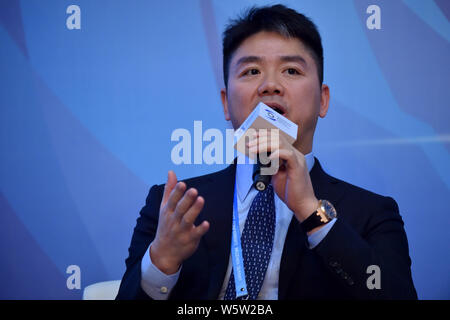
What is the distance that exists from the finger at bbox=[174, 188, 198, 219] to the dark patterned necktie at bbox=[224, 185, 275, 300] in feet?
1.27

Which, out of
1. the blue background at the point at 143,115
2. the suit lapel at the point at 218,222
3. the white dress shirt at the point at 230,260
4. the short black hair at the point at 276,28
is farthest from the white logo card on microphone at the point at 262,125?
the blue background at the point at 143,115

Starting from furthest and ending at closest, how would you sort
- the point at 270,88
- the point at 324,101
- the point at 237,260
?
the point at 324,101
the point at 270,88
the point at 237,260

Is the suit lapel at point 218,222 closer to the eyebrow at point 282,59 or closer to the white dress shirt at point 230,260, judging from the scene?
the white dress shirt at point 230,260

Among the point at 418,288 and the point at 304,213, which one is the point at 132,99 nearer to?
the point at 304,213

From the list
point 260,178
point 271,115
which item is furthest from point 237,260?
point 271,115

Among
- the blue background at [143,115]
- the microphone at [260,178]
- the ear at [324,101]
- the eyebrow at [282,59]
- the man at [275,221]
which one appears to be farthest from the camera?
the blue background at [143,115]

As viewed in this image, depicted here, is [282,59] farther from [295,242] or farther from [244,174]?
[295,242]

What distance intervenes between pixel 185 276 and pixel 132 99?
1169 millimetres

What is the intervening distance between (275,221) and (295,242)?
11cm

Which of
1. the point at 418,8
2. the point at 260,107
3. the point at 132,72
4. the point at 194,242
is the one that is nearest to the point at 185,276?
the point at 194,242

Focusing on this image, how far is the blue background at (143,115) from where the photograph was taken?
7.51 ft

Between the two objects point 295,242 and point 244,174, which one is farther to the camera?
point 244,174

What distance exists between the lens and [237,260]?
59.2 inches

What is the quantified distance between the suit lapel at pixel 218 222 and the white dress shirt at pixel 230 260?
0.04m
